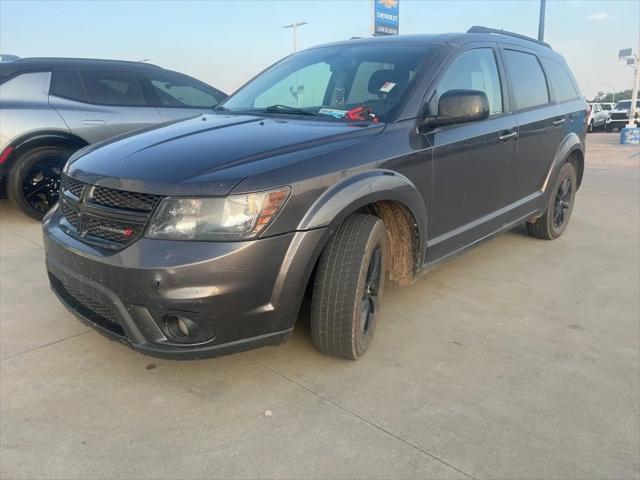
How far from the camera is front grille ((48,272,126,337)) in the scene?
2359 mm

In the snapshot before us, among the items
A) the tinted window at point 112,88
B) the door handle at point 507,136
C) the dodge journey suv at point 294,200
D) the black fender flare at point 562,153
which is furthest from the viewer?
the tinted window at point 112,88

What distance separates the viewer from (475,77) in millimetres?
3664

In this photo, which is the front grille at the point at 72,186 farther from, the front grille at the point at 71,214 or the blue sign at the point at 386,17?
the blue sign at the point at 386,17

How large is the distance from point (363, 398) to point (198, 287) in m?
0.96

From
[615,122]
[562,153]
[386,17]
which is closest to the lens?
[562,153]

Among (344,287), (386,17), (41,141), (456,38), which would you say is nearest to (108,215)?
(344,287)

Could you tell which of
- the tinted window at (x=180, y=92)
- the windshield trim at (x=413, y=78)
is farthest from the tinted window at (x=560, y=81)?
the tinted window at (x=180, y=92)

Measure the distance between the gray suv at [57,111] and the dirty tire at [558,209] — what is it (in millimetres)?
3406

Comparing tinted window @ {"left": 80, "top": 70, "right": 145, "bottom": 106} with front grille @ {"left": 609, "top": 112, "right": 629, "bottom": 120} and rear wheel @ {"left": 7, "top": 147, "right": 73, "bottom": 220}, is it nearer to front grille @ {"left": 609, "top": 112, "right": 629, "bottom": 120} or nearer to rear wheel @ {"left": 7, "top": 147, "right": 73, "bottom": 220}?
rear wheel @ {"left": 7, "top": 147, "right": 73, "bottom": 220}

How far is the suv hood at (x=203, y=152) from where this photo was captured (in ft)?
7.37

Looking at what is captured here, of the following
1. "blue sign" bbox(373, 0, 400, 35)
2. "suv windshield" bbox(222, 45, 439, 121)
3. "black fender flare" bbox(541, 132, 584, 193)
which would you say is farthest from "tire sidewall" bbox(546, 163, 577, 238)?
"blue sign" bbox(373, 0, 400, 35)

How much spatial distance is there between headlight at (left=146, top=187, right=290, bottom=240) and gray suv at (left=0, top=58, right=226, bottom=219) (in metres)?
2.84

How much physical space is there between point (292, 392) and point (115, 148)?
1517mm

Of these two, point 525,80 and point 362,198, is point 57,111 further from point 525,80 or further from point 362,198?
point 525,80
